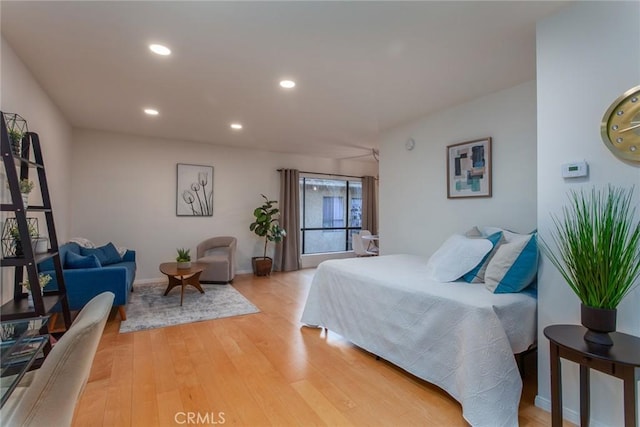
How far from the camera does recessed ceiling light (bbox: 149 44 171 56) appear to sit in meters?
2.26

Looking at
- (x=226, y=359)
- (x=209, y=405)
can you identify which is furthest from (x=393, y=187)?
(x=209, y=405)

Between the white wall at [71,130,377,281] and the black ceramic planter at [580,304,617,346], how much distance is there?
531cm

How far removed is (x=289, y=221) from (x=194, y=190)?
1901 mm

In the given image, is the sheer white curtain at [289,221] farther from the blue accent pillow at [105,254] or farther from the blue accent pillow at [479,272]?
the blue accent pillow at [479,272]

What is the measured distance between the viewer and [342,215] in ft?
24.2

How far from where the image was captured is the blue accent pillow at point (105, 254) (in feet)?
12.8

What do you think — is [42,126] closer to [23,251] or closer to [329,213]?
[23,251]

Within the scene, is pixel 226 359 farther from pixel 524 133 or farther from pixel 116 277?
pixel 524 133

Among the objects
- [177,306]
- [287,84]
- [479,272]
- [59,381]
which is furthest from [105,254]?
[479,272]

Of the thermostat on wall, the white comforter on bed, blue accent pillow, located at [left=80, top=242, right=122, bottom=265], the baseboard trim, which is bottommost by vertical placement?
the baseboard trim

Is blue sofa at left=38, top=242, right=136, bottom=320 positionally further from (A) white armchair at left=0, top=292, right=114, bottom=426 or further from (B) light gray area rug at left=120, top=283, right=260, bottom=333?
(A) white armchair at left=0, top=292, right=114, bottom=426

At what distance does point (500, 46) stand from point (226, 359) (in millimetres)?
3202

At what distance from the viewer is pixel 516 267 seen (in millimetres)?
1989

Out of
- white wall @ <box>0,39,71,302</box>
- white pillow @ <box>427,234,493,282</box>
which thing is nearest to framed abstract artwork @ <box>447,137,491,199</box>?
white pillow @ <box>427,234,493,282</box>
